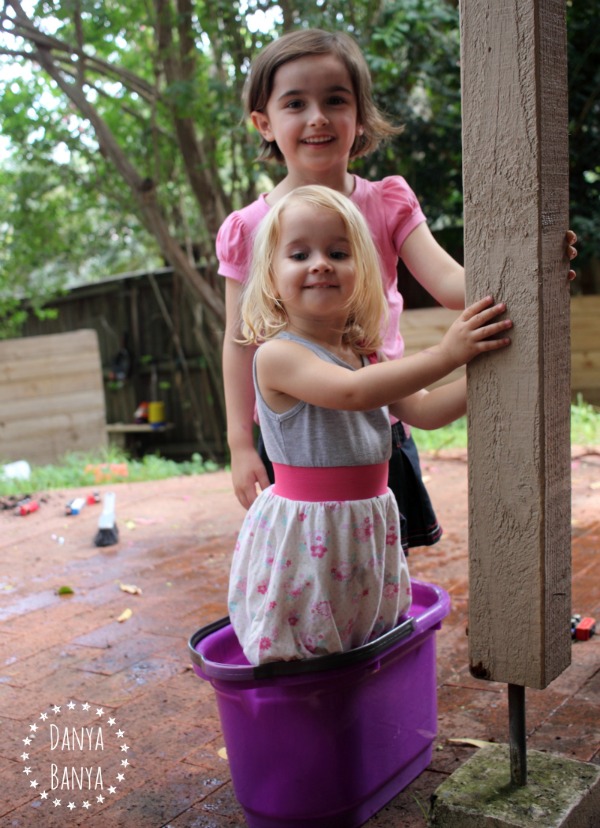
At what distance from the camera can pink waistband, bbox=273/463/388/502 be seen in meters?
1.67

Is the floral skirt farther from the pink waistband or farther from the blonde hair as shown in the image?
the blonde hair

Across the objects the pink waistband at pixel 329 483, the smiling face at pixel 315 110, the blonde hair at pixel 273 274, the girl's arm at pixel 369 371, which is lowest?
the pink waistband at pixel 329 483

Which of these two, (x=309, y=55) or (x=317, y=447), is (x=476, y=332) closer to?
(x=317, y=447)

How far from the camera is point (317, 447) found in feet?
5.50

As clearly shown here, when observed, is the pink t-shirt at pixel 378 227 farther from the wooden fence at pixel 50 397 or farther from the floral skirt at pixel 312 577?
the wooden fence at pixel 50 397

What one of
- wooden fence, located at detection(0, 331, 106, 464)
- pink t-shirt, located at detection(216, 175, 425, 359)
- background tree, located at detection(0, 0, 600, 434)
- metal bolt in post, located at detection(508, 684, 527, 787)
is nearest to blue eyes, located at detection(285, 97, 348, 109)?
pink t-shirt, located at detection(216, 175, 425, 359)

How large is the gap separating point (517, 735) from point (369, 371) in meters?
0.69

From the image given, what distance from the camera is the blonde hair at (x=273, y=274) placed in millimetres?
1680

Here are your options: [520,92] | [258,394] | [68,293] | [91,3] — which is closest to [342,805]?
[258,394]

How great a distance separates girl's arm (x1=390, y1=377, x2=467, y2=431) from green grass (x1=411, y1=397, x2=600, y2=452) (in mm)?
3940

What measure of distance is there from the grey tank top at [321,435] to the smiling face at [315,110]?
535 mm

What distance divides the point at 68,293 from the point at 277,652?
9.45 metres

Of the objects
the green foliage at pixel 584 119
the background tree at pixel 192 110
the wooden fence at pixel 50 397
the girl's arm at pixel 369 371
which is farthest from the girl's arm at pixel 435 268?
the wooden fence at pixel 50 397

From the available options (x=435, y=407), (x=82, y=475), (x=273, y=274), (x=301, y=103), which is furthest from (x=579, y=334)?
(x=273, y=274)
